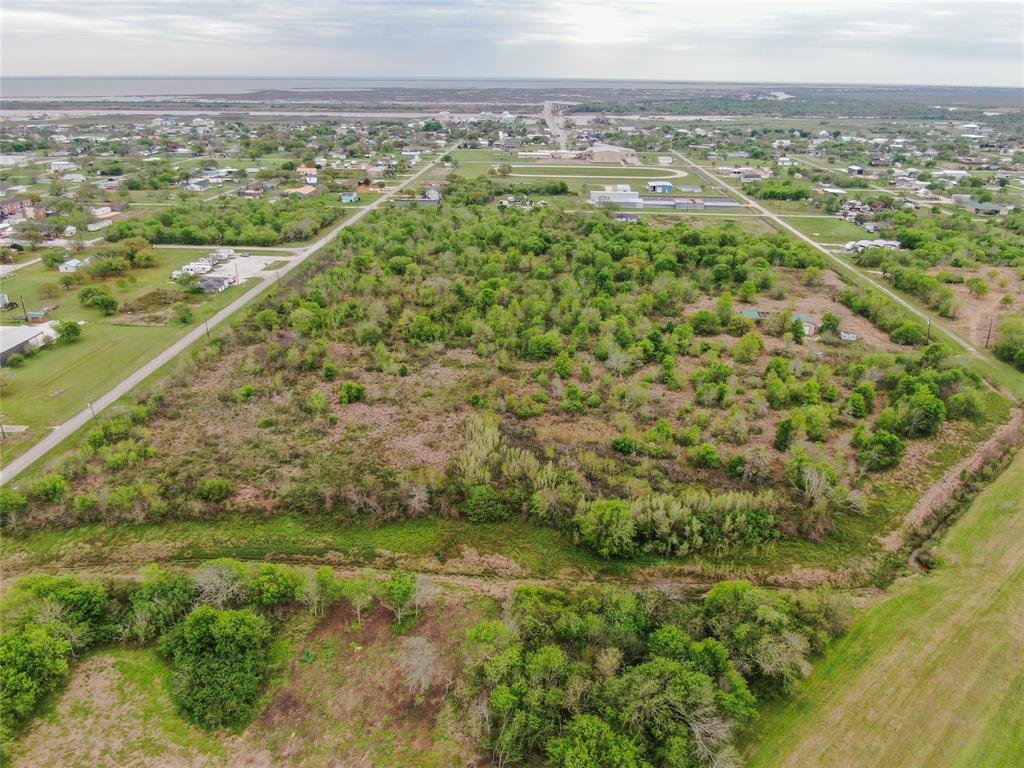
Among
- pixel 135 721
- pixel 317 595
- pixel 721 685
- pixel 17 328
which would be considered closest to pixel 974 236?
pixel 721 685

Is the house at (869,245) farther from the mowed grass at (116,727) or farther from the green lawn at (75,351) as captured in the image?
the mowed grass at (116,727)

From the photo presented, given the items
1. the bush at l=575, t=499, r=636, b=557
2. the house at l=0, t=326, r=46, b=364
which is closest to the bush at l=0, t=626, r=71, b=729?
the bush at l=575, t=499, r=636, b=557

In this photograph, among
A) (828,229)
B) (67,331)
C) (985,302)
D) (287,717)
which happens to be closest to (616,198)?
(828,229)

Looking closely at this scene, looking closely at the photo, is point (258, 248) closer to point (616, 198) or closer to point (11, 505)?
point (11, 505)

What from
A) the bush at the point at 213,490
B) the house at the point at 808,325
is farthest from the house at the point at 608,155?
the bush at the point at 213,490

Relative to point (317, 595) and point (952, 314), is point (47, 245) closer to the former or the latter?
point (317, 595)
